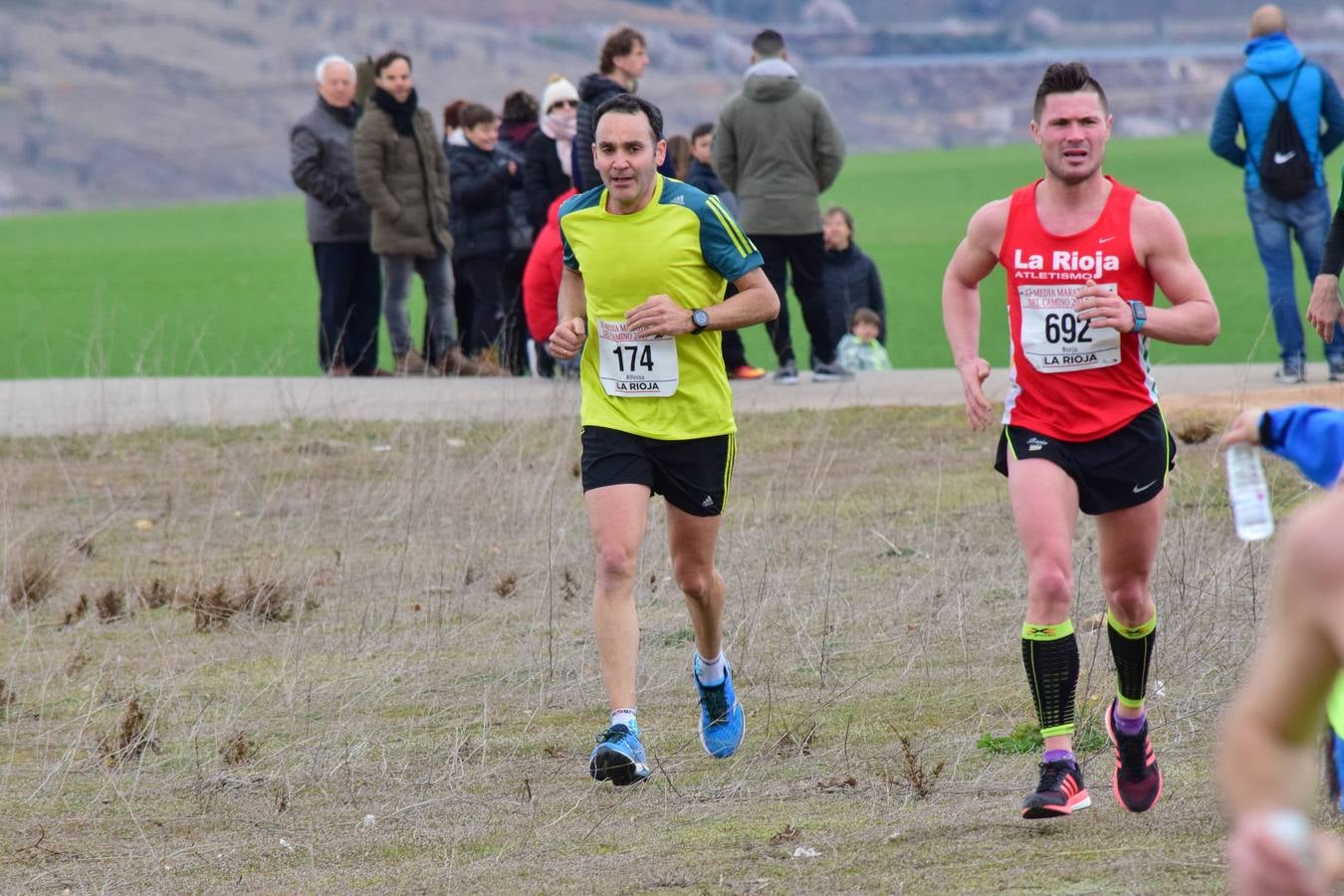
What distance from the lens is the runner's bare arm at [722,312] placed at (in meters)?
6.20

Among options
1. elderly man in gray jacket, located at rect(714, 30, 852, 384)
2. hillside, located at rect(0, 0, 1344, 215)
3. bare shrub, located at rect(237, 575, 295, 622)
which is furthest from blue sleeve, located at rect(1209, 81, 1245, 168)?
hillside, located at rect(0, 0, 1344, 215)

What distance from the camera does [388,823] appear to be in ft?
19.1

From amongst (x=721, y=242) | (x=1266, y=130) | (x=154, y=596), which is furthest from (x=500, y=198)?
(x=721, y=242)

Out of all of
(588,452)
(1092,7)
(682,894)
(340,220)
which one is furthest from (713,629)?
(1092,7)

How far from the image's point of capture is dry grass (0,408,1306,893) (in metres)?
5.35

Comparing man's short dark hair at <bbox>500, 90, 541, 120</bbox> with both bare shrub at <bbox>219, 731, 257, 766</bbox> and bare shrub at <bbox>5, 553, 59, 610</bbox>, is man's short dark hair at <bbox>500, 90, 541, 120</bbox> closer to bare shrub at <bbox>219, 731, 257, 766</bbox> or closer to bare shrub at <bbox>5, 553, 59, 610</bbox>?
bare shrub at <bbox>5, 553, 59, 610</bbox>

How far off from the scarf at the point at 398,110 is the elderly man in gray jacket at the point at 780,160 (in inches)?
82.7

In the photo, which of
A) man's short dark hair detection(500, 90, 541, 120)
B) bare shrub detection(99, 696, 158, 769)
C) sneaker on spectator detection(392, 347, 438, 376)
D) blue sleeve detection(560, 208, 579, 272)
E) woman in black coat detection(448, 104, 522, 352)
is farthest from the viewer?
sneaker on spectator detection(392, 347, 438, 376)

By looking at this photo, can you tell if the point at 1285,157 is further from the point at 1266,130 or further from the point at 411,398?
the point at 411,398

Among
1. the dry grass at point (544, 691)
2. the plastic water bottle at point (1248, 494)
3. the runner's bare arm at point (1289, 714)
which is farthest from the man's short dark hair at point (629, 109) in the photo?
the runner's bare arm at point (1289, 714)

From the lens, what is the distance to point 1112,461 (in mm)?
5543

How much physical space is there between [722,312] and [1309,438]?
137 inches

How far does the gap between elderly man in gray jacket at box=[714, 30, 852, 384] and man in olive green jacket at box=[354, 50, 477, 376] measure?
207cm

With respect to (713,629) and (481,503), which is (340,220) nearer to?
(481,503)
